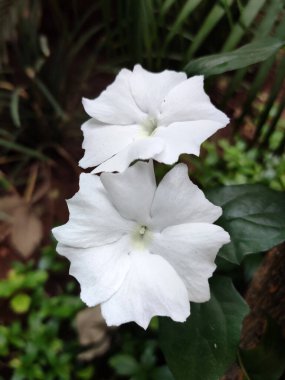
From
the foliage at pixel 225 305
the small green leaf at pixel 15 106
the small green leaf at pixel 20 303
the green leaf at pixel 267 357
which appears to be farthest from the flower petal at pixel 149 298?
the small green leaf at pixel 15 106

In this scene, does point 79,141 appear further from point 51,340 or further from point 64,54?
point 51,340

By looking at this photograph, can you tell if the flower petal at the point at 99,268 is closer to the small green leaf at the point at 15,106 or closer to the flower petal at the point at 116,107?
the flower petal at the point at 116,107

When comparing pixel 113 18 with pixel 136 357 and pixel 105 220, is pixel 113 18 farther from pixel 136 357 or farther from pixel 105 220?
pixel 105 220

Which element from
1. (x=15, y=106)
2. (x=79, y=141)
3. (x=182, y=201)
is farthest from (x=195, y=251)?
(x=79, y=141)

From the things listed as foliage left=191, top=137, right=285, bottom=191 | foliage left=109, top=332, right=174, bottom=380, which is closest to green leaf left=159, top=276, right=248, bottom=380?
foliage left=109, top=332, right=174, bottom=380

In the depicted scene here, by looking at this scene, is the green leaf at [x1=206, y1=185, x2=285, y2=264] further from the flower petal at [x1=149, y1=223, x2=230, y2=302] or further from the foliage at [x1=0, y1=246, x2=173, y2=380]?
the foliage at [x1=0, y1=246, x2=173, y2=380]
